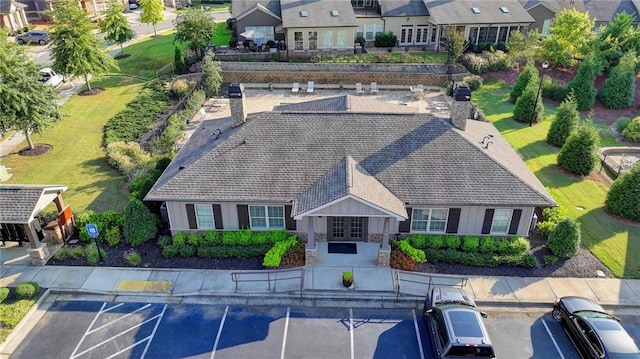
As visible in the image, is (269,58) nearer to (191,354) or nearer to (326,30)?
(326,30)

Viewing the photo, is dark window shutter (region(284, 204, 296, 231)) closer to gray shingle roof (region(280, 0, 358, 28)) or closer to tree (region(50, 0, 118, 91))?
tree (region(50, 0, 118, 91))

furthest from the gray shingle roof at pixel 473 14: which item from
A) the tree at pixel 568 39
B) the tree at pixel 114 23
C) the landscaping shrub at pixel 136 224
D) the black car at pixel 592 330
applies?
the landscaping shrub at pixel 136 224

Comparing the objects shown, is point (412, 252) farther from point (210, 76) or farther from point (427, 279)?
point (210, 76)

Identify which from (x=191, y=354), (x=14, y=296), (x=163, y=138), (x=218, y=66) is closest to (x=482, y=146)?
(x=191, y=354)

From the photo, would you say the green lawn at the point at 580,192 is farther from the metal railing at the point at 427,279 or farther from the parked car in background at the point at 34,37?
the parked car in background at the point at 34,37

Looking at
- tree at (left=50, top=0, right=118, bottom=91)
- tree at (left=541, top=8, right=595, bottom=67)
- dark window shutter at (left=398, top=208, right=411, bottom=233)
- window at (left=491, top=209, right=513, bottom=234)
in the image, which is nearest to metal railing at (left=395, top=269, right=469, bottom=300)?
dark window shutter at (left=398, top=208, right=411, bottom=233)

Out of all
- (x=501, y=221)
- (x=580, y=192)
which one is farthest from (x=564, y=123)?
(x=501, y=221)
